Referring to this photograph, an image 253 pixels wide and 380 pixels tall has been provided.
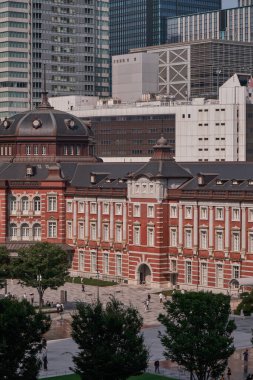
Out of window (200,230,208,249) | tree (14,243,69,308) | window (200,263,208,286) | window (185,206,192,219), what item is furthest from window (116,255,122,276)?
tree (14,243,69,308)

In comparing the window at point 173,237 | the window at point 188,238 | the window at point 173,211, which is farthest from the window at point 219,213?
the window at point 173,237

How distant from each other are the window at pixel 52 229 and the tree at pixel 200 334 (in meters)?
79.1

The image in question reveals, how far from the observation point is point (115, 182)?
511ft

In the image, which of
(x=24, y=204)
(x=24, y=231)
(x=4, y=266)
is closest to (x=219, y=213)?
(x=4, y=266)

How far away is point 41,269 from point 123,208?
28954 millimetres

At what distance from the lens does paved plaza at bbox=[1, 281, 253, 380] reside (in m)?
93.9

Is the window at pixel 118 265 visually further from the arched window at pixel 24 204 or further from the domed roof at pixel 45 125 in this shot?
the domed roof at pixel 45 125

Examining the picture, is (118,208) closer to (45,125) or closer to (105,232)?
(105,232)

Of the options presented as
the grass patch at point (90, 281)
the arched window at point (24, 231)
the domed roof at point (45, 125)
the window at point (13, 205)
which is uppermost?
the domed roof at point (45, 125)

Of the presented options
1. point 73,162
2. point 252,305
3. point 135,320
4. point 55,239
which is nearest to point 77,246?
point 55,239

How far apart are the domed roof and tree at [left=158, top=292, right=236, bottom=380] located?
9299 cm

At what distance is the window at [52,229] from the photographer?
164 meters

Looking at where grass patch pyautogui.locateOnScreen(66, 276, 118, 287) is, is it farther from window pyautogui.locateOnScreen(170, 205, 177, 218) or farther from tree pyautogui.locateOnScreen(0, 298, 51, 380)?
tree pyautogui.locateOnScreen(0, 298, 51, 380)

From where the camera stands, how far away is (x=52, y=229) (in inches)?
6471
